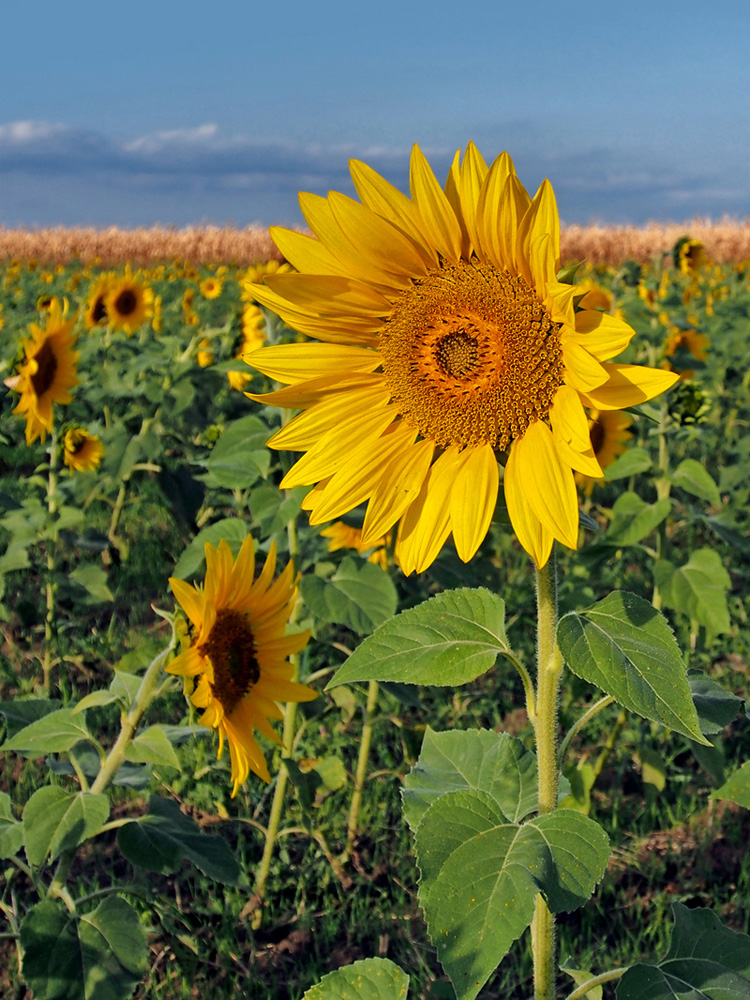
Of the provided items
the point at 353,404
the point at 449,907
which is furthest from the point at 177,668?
the point at 449,907

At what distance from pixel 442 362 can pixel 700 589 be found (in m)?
1.74

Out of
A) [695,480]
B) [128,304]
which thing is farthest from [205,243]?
[695,480]

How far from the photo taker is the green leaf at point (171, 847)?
5.96 ft

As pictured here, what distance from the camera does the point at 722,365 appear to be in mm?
7273

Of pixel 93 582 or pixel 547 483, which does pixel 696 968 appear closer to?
pixel 547 483

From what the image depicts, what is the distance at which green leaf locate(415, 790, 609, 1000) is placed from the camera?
1.13m

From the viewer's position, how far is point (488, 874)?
3.96ft

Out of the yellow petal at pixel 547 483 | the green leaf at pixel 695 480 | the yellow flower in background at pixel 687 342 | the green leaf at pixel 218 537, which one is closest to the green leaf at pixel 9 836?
the green leaf at pixel 218 537

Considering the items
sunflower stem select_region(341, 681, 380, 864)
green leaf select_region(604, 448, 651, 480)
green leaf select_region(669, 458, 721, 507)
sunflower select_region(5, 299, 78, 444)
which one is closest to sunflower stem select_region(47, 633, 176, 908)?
sunflower stem select_region(341, 681, 380, 864)

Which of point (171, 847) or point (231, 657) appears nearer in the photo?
point (171, 847)

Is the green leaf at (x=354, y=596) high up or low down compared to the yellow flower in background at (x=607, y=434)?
down

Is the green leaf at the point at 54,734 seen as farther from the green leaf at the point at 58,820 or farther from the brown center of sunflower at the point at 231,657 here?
the brown center of sunflower at the point at 231,657

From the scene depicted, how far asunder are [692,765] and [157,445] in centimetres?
263

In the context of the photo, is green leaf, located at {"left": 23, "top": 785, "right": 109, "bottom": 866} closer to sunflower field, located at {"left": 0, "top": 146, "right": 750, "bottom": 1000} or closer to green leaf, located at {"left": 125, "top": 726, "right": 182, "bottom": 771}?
sunflower field, located at {"left": 0, "top": 146, "right": 750, "bottom": 1000}
